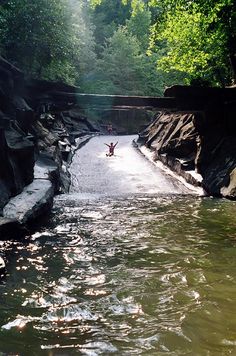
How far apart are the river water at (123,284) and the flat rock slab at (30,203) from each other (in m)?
0.47

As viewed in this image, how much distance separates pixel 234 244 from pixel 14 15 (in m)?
21.6

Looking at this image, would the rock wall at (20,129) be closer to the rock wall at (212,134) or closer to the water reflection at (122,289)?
the water reflection at (122,289)

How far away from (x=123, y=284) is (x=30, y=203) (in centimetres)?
546

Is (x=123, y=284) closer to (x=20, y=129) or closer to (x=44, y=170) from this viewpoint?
(x=44, y=170)

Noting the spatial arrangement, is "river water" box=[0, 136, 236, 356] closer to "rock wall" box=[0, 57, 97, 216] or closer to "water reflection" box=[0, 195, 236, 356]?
"water reflection" box=[0, 195, 236, 356]

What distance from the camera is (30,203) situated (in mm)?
11344

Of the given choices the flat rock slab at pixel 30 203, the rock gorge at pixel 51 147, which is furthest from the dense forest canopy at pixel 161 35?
the flat rock slab at pixel 30 203

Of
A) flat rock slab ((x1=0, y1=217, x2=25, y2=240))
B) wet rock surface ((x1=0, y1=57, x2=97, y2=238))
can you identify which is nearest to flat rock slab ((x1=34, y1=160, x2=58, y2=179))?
wet rock surface ((x1=0, y1=57, x2=97, y2=238))

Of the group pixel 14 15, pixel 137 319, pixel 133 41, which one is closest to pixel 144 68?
pixel 133 41

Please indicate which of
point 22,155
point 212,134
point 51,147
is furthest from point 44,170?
point 212,134

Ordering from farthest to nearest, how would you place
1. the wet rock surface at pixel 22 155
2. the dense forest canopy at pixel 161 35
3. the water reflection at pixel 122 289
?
the dense forest canopy at pixel 161 35, the wet rock surface at pixel 22 155, the water reflection at pixel 122 289

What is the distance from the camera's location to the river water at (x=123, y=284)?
16.1 feet

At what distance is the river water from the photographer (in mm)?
4902

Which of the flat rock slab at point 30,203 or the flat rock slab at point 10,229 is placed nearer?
the flat rock slab at point 10,229
